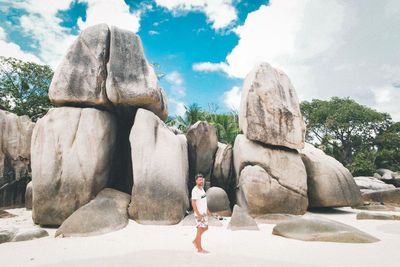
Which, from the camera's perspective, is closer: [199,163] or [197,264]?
[197,264]

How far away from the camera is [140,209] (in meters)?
5.31

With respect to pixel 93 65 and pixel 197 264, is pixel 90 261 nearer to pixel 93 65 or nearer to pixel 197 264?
pixel 197 264

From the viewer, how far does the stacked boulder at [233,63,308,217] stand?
6.35 metres

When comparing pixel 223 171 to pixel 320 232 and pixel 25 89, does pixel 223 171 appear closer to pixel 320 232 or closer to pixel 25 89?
pixel 320 232

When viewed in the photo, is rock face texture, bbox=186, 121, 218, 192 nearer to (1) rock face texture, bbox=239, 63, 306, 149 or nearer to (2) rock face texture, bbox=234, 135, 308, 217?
(2) rock face texture, bbox=234, 135, 308, 217

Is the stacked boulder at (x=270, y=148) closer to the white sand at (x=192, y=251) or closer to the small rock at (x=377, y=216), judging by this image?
the small rock at (x=377, y=216)

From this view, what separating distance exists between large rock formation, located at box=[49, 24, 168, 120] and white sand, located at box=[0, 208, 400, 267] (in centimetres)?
325

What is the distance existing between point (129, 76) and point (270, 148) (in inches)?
172

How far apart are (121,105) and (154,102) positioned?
33.3 inches

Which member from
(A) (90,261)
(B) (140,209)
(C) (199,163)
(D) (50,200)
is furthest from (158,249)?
(C) (199,163)

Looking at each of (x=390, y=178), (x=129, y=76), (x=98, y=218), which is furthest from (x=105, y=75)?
(x=390, y=178)

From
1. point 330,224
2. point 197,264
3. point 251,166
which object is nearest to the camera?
point 197,264

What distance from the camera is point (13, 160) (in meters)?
8.44

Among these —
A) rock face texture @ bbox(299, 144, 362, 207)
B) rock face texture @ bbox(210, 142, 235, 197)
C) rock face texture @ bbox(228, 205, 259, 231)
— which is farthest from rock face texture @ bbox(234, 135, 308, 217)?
rock face texture @ bbox(228, 205, 259, 231)
